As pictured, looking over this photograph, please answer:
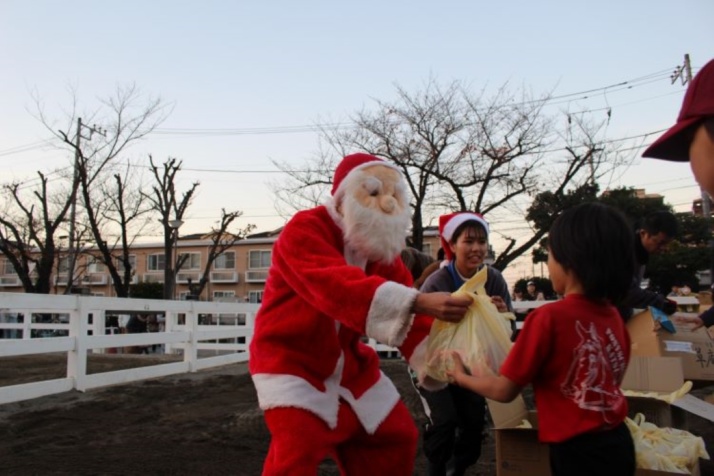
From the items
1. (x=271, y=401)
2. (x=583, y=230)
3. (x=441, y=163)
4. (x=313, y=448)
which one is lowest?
(x=313, y=448)

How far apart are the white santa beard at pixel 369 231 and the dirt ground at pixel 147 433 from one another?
2028 mm

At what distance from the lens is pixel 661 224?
392cm

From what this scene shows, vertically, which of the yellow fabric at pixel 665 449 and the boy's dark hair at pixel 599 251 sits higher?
the boy's dark hair at pixel 599 251

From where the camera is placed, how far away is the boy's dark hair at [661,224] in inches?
154

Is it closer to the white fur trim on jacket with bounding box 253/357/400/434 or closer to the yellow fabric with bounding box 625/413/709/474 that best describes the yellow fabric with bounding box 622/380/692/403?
the yellow fabric with bounding box 625/413/709/474

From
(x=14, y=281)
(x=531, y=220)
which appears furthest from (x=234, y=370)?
(x=14, y=281)

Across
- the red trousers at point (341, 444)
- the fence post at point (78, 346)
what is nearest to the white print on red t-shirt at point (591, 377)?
the red trousers at point (341, 444)

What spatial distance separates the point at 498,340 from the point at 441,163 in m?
16.3

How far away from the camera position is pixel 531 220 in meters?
19.1

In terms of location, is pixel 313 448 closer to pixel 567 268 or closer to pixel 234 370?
pixel 567 268

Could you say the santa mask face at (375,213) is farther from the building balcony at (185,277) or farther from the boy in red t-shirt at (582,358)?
the building balcony at (185,277)

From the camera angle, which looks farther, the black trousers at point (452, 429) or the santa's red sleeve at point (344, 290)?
the black trousers at point (452, 429)

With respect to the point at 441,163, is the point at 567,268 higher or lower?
lower

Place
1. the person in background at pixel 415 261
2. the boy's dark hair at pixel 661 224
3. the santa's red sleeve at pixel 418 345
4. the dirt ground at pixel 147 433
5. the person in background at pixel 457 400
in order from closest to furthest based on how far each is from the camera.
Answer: the santa's red sleeve at pixel 418 345 → the person in background at pixel 457 400 → the dirt ground at pixel 147 433 → the boy's dark hair at pixel 661 224 → the person in background at pixel 415 261
